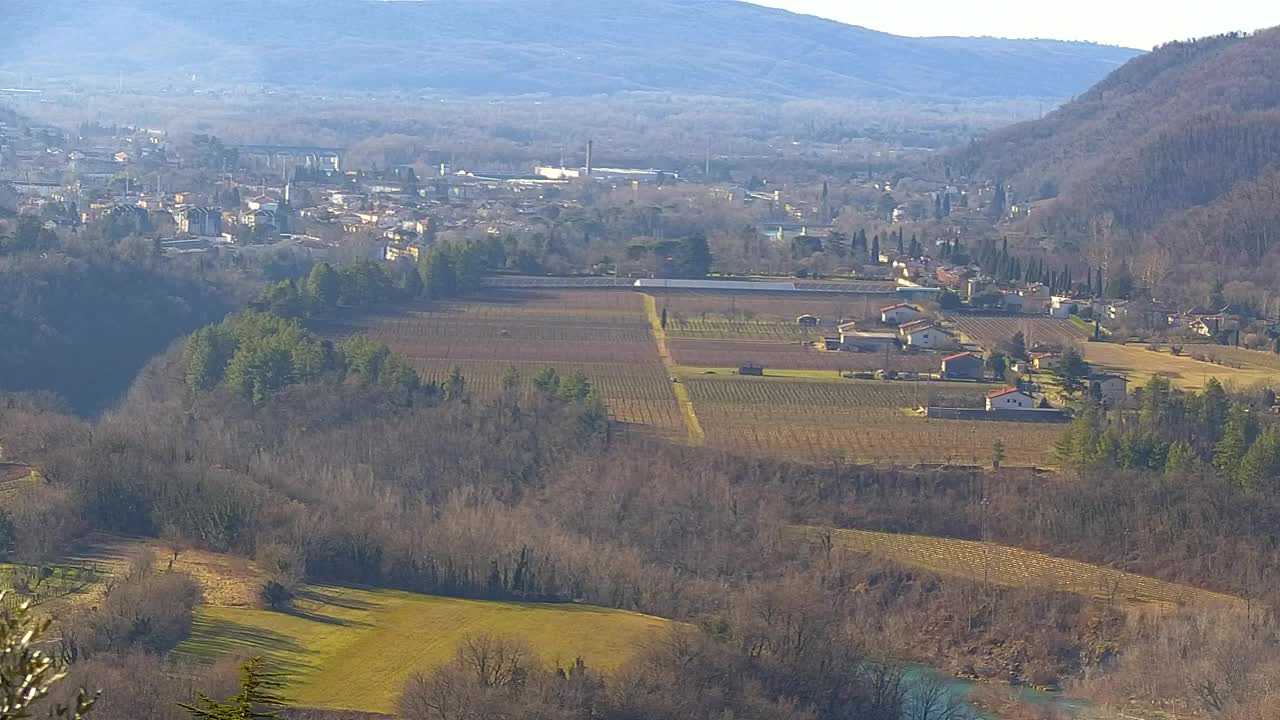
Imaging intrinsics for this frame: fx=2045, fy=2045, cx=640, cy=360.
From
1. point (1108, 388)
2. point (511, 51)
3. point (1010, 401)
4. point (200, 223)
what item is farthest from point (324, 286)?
point (511, 51)

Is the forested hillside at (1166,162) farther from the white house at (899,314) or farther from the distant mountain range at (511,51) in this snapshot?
the distant mountain range at (511,51)

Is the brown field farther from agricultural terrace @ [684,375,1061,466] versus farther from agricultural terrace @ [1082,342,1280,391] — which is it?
agricultural terrace @ [1082,342,1280,391]

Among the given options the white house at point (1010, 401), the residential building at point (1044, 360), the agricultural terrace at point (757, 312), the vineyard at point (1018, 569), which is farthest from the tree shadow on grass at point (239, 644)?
the agricultural terrace at point (757, 312)

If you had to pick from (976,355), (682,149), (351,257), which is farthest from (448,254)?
(682,149)

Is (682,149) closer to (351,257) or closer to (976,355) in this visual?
(351,257)

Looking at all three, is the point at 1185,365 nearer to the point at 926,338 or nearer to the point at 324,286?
the point at 926,338

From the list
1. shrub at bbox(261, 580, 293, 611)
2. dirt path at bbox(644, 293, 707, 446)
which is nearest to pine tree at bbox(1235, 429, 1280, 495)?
dirt path at bbox(644, 293, 707, 446)
